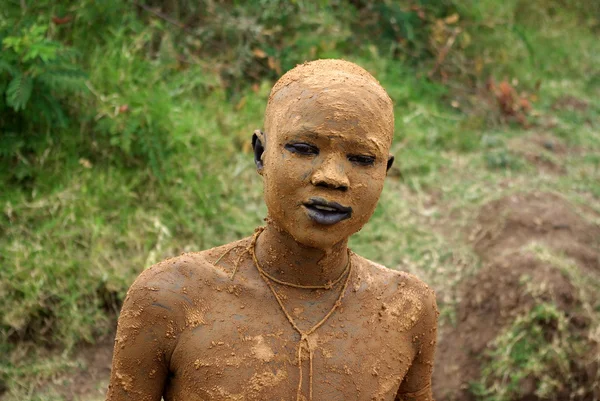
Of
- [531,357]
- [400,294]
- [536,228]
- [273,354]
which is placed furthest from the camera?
[536,228]

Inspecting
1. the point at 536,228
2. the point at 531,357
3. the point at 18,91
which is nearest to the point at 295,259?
the point at 18,91

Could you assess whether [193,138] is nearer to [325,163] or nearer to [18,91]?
[18,91]

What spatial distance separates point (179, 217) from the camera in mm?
4742

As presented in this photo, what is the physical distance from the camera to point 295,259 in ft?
7.85

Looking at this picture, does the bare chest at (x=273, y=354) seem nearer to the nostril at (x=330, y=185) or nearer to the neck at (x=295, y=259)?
the neck at (x=295, y=259)

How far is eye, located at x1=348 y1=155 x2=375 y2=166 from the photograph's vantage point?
2.25 metres

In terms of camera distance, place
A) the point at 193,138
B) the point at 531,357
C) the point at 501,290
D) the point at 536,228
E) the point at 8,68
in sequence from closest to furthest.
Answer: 1. the point at 8,68
2. the point at 531,357
3. the point at 501,290
4. the point at 193,138
5. the point at 536,228

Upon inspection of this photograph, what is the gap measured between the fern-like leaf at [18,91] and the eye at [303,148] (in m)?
2.36

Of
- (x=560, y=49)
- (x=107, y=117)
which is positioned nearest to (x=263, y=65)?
(x=107, y=117)

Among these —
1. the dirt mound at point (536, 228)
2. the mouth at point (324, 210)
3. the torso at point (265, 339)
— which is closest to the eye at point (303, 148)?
the mouth at point (324, 210)

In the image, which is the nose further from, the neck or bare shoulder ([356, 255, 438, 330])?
bare shoulder ([356, 255, 438, 330])

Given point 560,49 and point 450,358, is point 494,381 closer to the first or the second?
point 450,358

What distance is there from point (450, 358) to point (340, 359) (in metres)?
2.51

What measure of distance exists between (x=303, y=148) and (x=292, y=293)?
1.45ft
